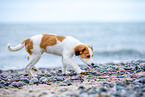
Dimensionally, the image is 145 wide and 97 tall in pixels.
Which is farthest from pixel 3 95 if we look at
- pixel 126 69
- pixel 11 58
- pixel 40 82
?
pixel 11 58

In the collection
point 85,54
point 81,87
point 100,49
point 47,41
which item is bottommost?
point 81,87

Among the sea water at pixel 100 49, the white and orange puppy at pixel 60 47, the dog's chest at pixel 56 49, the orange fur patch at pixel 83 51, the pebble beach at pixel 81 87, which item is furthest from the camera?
the sea water at pixel 100 49

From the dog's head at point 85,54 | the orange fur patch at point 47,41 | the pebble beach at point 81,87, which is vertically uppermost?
the orange fur patch at point 47,41

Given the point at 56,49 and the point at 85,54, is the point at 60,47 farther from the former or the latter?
the point at 85,54

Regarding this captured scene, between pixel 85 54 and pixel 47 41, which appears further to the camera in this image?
pixel 47 41

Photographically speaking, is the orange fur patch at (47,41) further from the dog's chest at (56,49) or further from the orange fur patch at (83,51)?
the orange fur patch at (83,51)

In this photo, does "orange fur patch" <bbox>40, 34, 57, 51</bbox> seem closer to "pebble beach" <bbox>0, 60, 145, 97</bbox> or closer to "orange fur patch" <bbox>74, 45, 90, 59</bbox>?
"orange fur patch" <bbox>74, 45, 90, 59</bbox>

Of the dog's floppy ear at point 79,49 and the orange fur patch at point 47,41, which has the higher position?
the orange fur patch at point 47,41

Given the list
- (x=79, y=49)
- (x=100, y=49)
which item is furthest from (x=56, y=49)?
(x=100, y=49)

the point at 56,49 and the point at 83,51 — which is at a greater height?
the point at 56,49

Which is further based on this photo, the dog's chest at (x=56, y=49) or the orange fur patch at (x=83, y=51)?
the dog's chest at (x=56, y=49)

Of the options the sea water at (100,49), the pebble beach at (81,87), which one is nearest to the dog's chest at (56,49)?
the pebble beach at (81,87)

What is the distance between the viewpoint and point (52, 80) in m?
5.61

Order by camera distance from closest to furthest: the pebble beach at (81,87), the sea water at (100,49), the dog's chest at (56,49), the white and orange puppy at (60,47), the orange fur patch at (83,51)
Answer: the pebble beach at (81,87) → the orange fur patch at (83,51) → the white and orange puppy at (60,47) → the dog's chest at (56,49) → the sea water at (100,49)
